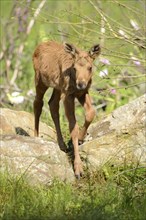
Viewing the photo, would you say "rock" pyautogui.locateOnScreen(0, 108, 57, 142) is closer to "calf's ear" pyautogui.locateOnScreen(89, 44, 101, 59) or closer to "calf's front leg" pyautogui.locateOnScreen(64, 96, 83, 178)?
"calf's front leg" pyautogui.locateOnScreen(64, 96, 83, 178)

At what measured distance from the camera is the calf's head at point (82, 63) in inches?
305

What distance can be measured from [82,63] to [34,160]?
3.93ft

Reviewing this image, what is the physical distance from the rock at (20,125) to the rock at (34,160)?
4.35ft

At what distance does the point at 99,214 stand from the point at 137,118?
2.69 meters

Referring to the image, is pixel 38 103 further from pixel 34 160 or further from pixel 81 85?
pixel 81 85

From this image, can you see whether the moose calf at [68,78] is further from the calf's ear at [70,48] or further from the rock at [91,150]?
the rock at [91,150]

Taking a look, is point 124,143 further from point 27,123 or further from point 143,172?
point 27,123

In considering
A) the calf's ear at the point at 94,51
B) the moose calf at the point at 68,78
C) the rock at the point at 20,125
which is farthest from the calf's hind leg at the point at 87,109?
the rock at the point at 20,125

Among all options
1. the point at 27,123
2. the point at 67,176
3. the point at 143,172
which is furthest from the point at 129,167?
the point at 27,123

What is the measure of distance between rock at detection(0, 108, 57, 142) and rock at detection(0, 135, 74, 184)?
52.1 inches

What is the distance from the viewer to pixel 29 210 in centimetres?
657

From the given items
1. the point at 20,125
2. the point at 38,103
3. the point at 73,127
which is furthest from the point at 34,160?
the point at 20,125

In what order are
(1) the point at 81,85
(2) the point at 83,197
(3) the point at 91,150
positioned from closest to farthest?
(2) the point at 83,197
(1) the point at 81,85
(3) the point at 91,150

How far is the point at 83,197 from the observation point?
23.2ft
